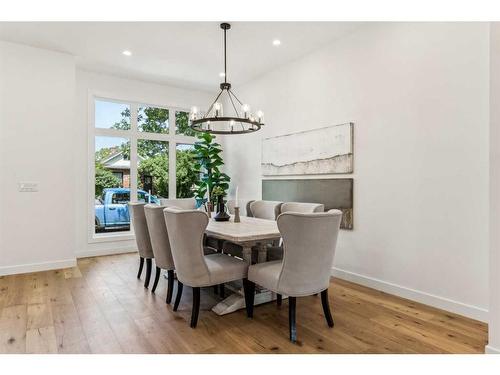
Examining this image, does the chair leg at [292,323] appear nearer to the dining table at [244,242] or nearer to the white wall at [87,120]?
the dining table at [244,242]

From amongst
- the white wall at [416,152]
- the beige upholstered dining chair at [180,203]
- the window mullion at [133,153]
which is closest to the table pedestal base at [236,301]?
the white wall at [416,152]

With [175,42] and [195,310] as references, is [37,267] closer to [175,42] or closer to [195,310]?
[195,310]

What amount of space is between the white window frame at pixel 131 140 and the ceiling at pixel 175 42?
0.56 metres

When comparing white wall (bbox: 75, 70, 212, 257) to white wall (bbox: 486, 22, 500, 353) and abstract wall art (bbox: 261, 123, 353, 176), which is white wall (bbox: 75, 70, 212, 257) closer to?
abstract wall art (bbox: 261, 123, 353, 176)

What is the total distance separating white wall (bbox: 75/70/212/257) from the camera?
5008 millimetres

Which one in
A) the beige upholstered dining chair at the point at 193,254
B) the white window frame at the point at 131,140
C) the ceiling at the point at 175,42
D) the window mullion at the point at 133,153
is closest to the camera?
the beige upholstered dining chair at the point at 193,254

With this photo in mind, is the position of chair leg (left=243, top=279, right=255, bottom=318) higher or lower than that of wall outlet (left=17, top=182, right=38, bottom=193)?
lower

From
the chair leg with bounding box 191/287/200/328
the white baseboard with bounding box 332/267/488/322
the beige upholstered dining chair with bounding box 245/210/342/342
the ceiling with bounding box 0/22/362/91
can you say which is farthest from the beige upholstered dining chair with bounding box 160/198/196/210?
the beige upholstered dining chair with bounding box 245/210/342/342

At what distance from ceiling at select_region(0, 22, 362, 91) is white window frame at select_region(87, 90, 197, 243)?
1.84 feet

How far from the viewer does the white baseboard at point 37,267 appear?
406 cm

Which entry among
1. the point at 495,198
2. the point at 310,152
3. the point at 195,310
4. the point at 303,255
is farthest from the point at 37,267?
the point at 495,198
